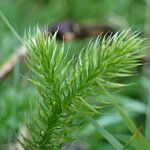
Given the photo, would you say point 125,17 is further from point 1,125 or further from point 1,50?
point 1,125

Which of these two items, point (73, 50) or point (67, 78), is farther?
point (73, 50)

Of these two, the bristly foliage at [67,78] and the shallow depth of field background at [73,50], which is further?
the shallow depth of field background at [73,50]

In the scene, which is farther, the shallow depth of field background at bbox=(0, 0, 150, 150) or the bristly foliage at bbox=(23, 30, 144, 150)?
the shallow depth of field background at bbox=(0, 0, 150, 150)

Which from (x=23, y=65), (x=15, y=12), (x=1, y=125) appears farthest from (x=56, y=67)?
(x=15, y=12)

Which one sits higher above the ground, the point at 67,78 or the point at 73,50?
the point at 67,78
